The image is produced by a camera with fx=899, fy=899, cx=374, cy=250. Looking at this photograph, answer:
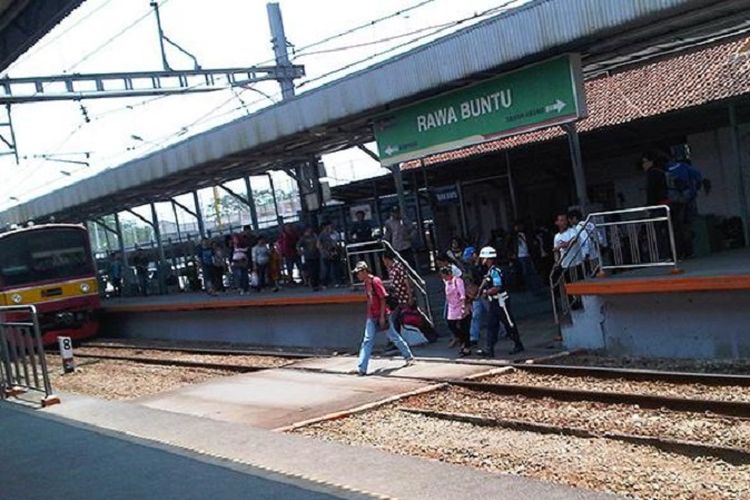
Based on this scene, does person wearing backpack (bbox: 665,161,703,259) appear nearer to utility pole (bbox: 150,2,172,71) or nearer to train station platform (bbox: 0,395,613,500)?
train station platform (bbox: 0,395,613,500)

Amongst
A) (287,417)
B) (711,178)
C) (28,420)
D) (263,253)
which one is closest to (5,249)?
(263,253)

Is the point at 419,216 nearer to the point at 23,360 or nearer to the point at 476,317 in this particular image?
the point at 476,317

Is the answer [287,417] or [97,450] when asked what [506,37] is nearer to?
[287,417]

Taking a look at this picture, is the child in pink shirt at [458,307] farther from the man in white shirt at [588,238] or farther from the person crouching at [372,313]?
the man in white shirt at [588,238]

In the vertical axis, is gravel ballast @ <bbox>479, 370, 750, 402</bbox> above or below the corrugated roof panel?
below

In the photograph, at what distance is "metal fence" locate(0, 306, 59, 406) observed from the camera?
11.8m

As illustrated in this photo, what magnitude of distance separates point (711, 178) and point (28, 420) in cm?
1599

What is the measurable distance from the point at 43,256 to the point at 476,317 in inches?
589

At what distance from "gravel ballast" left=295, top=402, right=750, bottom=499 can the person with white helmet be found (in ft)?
10.8

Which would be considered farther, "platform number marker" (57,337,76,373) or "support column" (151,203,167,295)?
"support column" (151,203,167,295)

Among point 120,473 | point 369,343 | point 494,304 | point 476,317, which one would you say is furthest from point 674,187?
point 120,473

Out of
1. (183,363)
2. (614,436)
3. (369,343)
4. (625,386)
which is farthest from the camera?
(183,363)

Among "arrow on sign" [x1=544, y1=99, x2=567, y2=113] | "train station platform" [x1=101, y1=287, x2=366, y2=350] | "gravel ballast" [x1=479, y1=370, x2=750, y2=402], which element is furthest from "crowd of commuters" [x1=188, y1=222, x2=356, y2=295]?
"gravel ballast" [x1=479, y1=370, x2=750, y2=402]

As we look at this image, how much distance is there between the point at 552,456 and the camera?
7.49m
